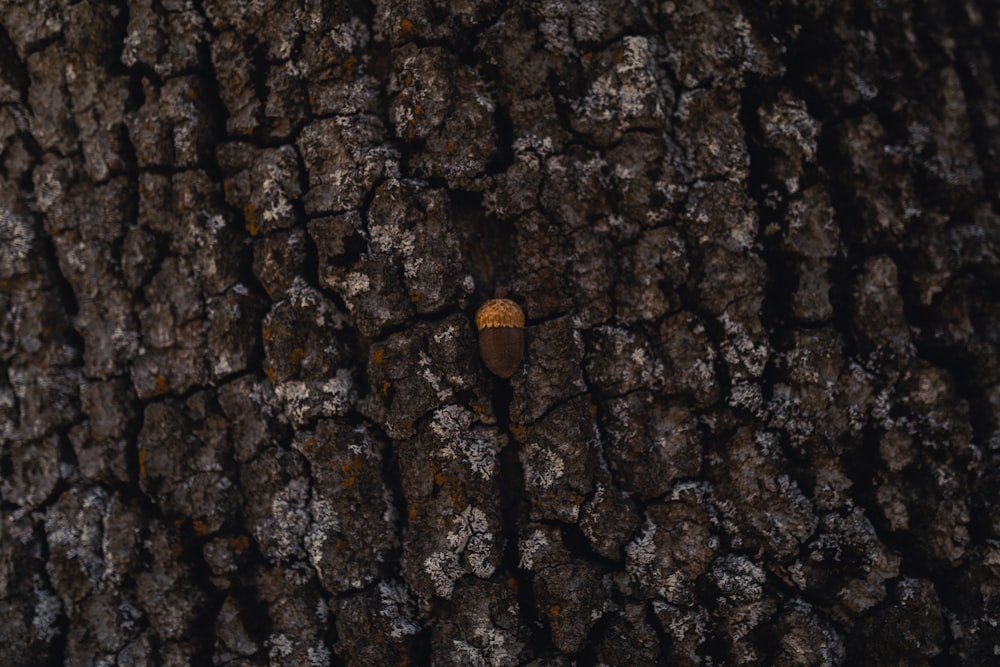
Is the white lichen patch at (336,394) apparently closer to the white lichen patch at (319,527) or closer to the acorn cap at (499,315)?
the white lichen patch at (319,527)

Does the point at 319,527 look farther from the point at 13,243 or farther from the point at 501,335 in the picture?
A: the point at 13,243

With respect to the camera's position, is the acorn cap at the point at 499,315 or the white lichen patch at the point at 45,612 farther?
the white lichen patch at the point at 45,612

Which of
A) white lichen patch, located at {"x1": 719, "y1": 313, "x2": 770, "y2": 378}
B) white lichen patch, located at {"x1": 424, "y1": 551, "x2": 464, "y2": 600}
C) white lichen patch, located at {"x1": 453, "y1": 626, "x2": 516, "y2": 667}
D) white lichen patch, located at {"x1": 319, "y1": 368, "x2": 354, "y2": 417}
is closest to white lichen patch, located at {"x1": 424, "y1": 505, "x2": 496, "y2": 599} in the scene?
white lichen patch, located at {"x1": 424, "y1": 551, "x2": 464, "y2": 600}

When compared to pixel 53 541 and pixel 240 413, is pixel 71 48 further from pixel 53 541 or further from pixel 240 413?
pixel 53 541

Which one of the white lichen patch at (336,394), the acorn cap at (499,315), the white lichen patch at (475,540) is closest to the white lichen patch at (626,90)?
the acorn cap at (499,315)

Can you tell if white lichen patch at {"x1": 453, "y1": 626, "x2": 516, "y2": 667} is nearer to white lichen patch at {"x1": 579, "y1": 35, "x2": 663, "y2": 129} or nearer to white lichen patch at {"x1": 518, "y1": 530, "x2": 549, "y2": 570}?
white lichen patch at {"x1": 518, "y1": 530, "x2": 549, "y2": 570}
